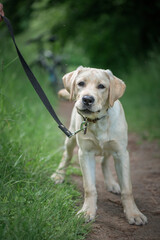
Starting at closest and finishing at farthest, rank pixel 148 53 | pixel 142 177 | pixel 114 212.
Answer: pixel 114 212 → pixel 142 177 → pixel 148 53

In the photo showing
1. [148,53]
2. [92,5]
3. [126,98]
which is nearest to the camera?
[126,98]

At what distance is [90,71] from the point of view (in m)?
3.06

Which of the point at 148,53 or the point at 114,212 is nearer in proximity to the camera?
the point at 114,212

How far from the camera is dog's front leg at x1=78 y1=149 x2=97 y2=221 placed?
287 centimetres

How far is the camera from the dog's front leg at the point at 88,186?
2.87 metres

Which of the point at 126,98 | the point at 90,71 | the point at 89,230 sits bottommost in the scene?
the point at 126,98

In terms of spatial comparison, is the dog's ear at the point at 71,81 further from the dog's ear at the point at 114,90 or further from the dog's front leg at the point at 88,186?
the dog's front leg at the point at 88,186

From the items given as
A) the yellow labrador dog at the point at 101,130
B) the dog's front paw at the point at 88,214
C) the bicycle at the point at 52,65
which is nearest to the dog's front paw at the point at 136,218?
the yellow labrador dog at the point at 101,130

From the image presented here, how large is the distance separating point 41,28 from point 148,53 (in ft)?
14.2

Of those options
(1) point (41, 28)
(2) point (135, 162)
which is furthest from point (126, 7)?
(2) point (135, 162)

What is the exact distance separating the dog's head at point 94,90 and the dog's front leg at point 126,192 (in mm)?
529

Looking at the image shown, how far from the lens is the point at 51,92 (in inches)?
329

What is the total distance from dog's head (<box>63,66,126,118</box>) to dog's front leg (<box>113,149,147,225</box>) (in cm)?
53

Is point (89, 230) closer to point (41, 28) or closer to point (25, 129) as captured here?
point (25, 129)
